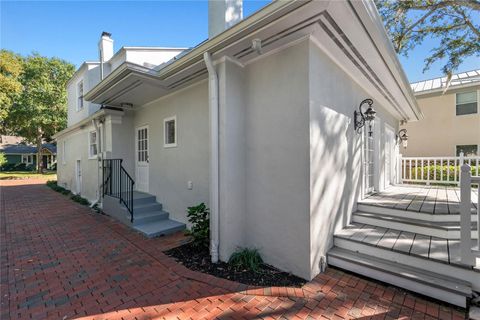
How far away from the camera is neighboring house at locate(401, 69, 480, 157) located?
10.6 metres

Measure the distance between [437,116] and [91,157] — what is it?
52.8 feet

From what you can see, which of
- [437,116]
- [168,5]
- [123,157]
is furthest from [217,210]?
[437,116]

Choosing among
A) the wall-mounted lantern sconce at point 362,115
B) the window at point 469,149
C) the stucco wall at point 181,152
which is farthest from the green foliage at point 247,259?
the window at point 469,149

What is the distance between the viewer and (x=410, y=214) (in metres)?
3.90

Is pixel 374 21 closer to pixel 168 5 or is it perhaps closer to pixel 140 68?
pixel 140 68

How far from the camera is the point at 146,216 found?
18.2 ft

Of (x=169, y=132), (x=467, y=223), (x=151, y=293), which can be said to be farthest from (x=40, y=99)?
(x=467, y=223)

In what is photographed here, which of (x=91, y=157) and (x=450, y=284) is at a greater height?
(x=91, y=157)

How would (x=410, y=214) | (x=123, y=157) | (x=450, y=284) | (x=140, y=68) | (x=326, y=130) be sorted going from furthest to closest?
(x=123, y=157) → (x=140, y=68) → (x=410, y=214) → (x=326, y=130) → (x=450, y=284)

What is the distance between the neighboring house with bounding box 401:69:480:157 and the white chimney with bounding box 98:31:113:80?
14.4 meters

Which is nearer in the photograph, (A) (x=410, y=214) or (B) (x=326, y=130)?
→ (B) (x=326, y=130)

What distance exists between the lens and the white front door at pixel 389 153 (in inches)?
288

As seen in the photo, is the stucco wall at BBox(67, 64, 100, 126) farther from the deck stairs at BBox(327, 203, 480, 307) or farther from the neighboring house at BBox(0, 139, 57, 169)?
the neighboring house at BBox(0, 139, 57, 169)

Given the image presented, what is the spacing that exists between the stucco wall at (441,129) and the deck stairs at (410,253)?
1012 cm
